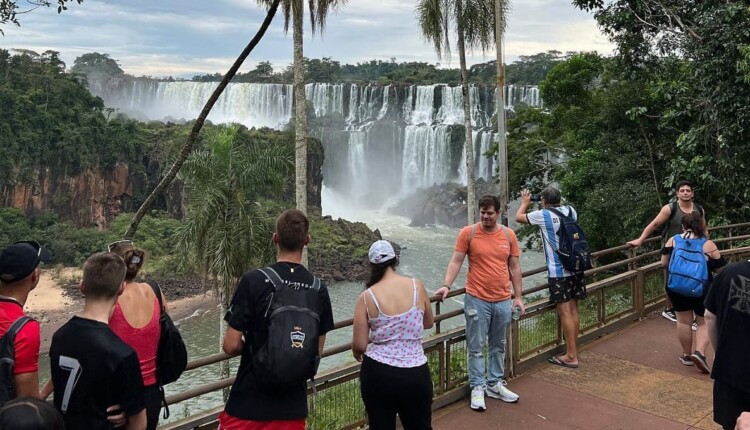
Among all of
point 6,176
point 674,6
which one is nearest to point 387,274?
point 674,6

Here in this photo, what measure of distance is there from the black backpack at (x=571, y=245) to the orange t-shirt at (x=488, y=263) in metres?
0.73

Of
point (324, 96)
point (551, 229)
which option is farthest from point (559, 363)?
point (324, 96)

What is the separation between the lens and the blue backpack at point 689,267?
4605 mm

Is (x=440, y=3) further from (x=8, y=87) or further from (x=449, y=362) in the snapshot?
(x=8, y=87)

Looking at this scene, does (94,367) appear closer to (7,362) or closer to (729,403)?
(7,362)

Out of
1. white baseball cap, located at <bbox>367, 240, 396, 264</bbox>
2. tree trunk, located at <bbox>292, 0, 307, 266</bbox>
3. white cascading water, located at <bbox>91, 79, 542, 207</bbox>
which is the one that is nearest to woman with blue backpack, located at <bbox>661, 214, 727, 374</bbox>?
white baseball cap, located at <bbox>367, 240, 396, 264</bbox>

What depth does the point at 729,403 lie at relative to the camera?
258 cm

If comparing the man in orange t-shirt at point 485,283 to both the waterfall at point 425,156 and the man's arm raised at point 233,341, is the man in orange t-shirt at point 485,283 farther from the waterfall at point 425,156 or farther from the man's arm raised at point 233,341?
the waterfall at point 425,156

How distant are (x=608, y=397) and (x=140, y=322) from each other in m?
3.42

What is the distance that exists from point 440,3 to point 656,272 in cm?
1118

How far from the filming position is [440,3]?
15898 mm

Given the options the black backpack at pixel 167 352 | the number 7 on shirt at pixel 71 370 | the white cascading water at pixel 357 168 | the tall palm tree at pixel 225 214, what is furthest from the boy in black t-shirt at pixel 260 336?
the white cascading water at pixel 357 168

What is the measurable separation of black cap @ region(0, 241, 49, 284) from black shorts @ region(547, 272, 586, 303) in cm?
369

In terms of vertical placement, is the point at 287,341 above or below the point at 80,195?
above
